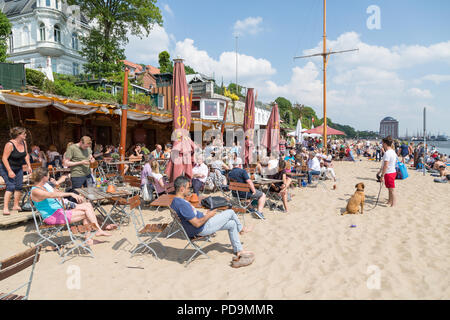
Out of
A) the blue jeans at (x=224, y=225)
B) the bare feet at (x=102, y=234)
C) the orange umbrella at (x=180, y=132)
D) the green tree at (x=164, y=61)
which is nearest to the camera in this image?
the blue jeans at (x=224, y=225)

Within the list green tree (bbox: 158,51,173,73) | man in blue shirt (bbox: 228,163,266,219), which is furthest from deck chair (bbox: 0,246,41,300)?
green tree (bbox: 158,51,173,73)

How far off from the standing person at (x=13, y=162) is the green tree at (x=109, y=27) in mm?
18147

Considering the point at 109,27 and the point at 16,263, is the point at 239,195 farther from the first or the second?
the point at 109,27

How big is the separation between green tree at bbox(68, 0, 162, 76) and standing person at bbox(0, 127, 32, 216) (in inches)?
714

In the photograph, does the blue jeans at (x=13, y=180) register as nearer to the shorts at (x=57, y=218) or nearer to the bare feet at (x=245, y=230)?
the shorts at (x=57, y=218)

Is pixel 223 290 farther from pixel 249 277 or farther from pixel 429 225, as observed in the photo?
pixel 429 225

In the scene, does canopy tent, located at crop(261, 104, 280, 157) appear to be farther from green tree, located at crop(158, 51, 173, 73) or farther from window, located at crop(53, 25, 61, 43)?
window, located at crop(53, 25, 61, 43)

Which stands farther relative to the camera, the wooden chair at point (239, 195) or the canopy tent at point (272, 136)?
the canopy tent at point (272, 136)

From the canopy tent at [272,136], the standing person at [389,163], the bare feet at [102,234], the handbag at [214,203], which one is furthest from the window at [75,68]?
the standing person at [389,163]

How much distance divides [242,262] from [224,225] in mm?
516

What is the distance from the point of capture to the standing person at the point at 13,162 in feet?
14.4

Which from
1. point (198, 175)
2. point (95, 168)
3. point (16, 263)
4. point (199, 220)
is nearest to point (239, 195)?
point (198, 175)

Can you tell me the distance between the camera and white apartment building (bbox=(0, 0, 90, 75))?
29281 mm

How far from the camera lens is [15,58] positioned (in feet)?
100
